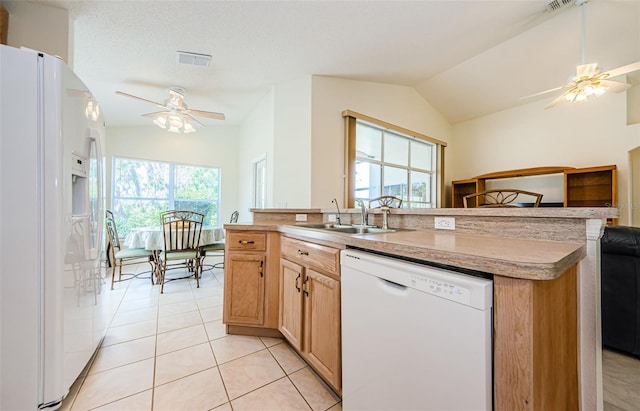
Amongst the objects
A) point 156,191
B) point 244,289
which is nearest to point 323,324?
point 244,289

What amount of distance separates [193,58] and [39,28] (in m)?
1.09

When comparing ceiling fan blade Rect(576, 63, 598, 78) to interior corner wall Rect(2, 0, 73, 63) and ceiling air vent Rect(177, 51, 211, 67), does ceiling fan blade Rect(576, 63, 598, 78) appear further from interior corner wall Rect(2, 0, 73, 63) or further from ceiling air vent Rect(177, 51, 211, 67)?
interior corner wall Rect(2, 0, 73, 63)

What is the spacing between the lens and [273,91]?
3.38 metres

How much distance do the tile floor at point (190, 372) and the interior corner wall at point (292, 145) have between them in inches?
64.1

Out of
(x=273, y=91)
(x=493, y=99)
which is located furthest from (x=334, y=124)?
(x=493, y=99)

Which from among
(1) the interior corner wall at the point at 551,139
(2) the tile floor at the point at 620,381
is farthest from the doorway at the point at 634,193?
(2) the tile floor at the point at 620,381

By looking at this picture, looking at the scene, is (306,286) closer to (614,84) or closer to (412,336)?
(412,336)

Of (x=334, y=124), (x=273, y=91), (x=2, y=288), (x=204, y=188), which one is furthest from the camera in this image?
(x=204, y=188)

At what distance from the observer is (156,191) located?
463 centimetres

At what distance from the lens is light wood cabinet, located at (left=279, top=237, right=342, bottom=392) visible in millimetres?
1271

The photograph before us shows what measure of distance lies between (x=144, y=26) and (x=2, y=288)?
2194 mm

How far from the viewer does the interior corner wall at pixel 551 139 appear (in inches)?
129

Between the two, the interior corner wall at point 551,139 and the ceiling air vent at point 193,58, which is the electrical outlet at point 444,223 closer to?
Result: the ceiling air vent at point 193,58

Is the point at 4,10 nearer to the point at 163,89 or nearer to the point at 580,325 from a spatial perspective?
the point at 163,89
